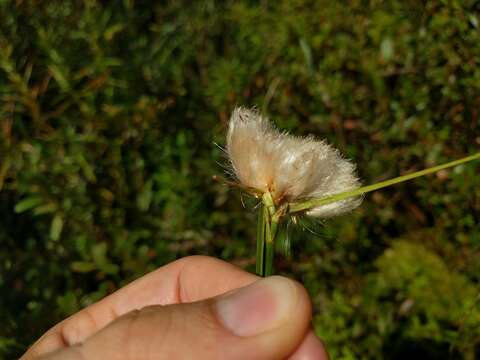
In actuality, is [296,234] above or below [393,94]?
below

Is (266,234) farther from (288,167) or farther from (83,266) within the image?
(83,266)

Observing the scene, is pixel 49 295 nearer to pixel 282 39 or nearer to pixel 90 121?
pixel 90 121

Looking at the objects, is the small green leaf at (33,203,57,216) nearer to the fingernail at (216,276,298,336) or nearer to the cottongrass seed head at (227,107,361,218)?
the cottongrass seed head at (227,107,361,218)

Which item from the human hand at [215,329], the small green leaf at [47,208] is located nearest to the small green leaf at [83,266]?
the small green leaf at [47,208]

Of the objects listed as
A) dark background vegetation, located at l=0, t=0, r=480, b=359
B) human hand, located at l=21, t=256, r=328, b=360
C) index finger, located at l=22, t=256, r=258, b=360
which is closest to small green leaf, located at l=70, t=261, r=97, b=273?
dark background vegetation, located at l=0, t=0, r=480, b=359

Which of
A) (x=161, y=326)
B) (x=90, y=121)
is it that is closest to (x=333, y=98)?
→ (x=90, y=121)

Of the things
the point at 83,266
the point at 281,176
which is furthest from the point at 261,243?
the point at 83,266

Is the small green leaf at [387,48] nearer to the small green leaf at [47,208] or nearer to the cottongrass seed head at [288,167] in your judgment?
the cottongrass seed head at [288,167]
